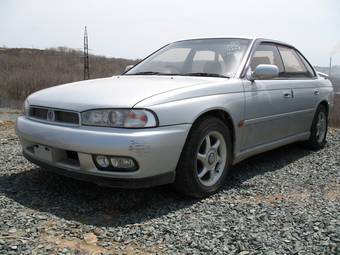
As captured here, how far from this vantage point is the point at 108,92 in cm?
330

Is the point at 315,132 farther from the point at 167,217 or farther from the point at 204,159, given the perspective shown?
the point at 167,217

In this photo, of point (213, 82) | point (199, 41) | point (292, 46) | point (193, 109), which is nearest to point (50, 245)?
point (193, 109)

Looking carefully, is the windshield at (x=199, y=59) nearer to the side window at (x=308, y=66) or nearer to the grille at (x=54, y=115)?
the grille at (x=54, y=115)

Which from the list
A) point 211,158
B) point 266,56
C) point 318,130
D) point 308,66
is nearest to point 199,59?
point 266,56

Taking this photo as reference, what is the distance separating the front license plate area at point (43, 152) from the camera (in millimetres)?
3310

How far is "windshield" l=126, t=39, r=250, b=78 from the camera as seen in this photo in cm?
412

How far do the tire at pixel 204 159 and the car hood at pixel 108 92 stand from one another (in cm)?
42

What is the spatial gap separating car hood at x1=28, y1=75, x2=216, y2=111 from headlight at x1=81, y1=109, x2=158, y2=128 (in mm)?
48

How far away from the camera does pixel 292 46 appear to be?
5508mm

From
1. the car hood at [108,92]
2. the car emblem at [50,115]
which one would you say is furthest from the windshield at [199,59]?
the car emblem at [50,115]

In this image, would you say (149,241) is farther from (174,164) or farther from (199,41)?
(199,41)

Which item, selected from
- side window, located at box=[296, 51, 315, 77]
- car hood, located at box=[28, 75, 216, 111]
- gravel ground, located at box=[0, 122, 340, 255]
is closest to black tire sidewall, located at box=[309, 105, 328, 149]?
side window, located at box=[296, 51, 315, 77]

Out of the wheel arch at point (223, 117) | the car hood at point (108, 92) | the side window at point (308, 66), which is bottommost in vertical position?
the wheel arch at point (223, 117)

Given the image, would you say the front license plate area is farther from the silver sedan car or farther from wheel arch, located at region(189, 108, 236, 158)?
wheel arch, located at region(189, 108, 236, 158)
